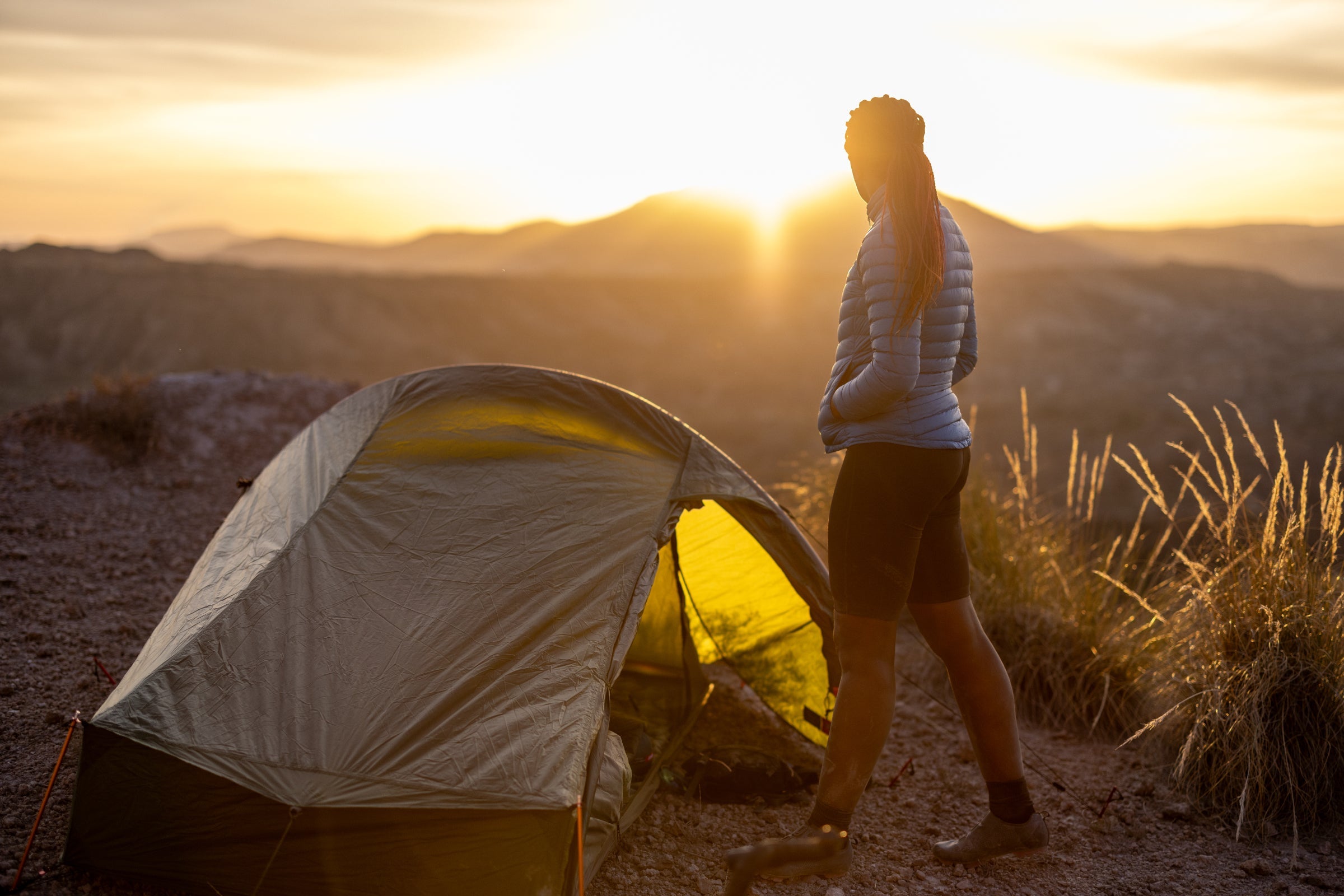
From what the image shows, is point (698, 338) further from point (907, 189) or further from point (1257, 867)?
point (907, 189)

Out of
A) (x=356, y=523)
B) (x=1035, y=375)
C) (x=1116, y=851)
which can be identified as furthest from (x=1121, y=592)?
(x=1035, y=375)

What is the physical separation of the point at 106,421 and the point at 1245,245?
155 m

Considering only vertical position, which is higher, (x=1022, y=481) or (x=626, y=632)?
(x=1022, y=481)

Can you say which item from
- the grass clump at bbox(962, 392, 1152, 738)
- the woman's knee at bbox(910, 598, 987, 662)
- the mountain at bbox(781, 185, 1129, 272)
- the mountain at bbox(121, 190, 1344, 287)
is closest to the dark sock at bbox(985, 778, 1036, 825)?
the woman's knee at bbox(910, 598, 987, 662)

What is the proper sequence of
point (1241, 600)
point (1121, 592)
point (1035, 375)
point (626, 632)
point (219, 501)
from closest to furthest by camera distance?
point (626, 632), point (1241, 600), point (1121, 592), point (219, 501), point (1035, 375)

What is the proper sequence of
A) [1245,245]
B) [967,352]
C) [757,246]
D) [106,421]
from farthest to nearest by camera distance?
1. [1245,245]
2. [757,246]
3. [106,421]
4. [967,352]

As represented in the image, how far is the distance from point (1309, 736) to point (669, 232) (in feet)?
317

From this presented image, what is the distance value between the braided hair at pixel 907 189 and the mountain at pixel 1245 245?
118 m

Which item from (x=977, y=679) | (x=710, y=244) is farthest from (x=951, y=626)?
(x=710, y=244)

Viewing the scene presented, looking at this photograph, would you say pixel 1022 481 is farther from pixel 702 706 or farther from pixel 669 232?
pixel 669 232

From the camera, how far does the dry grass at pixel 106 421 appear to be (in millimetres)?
7625

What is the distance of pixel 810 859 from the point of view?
8.95ft

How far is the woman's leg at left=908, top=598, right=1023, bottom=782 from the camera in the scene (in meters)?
2.87

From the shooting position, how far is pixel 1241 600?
3561mm
